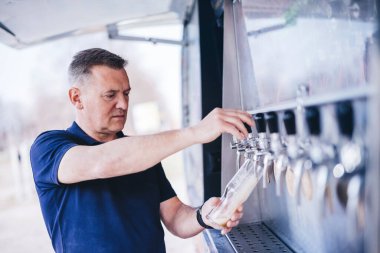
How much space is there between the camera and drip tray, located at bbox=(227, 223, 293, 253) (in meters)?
1.36

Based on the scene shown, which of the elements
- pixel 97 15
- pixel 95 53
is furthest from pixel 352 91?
pixel 97 15

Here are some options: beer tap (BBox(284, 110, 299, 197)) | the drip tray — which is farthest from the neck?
beer tap (BBox(284, 110, 299, 197))

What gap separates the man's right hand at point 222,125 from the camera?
99 centimetres

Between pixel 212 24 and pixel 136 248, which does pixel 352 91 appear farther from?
pixel 212 24

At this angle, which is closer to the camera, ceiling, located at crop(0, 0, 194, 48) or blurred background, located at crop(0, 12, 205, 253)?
ceiling, located at crop(0, 0, 194, 48)

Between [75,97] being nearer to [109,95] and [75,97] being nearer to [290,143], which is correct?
[109,95]

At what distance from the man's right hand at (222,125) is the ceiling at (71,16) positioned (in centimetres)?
117

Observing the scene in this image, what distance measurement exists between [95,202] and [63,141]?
9.4 inches

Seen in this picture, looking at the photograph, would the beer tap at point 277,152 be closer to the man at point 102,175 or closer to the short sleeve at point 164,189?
the man at point 102,175

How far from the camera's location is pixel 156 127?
781cm

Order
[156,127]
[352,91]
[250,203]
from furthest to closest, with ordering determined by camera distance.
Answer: [156,127], [250,203], [352,91]

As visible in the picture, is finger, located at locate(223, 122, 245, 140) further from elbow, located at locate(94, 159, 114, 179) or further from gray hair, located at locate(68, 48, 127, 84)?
gray hair, located at locate(68, 48, 127, 84)

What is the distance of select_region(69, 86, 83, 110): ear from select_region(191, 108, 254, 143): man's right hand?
0.57m

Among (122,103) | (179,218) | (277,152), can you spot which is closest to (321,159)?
(277,152)
